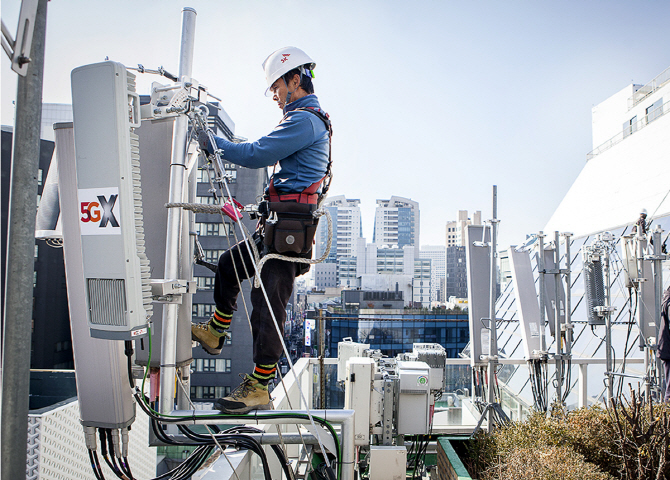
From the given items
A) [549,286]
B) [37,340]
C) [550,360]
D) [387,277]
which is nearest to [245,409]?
[550,360]

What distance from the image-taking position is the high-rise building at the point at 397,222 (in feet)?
349

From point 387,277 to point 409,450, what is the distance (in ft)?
207

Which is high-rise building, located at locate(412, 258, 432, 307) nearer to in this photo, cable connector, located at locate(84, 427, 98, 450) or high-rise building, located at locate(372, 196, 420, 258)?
high-rise building, located at locate(372, 196, 420, 258)

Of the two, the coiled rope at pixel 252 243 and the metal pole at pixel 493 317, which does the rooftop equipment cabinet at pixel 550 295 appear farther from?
the coiled rope at pixel 252 243

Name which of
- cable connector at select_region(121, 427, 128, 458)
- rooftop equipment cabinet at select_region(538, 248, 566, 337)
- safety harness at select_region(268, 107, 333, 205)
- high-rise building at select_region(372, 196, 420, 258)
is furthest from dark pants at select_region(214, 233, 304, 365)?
high-rise building at select_region(372, 196, 420, 258)

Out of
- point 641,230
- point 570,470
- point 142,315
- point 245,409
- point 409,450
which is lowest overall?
point 409,450

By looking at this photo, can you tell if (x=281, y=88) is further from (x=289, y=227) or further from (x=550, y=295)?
(x=550, y=295)

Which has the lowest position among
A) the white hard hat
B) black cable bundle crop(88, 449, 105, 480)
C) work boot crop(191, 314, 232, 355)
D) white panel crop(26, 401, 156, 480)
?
white panel crop(26, 401, 156, 480)

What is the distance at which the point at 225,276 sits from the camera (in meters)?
2.85

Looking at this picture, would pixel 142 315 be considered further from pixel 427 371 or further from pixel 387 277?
pixel 387 277

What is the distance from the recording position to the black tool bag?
8.05ft

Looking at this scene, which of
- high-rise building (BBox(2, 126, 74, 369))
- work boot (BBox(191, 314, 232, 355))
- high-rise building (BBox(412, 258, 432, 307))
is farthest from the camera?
high-rise building (BBox(412, 258, 432, 307))

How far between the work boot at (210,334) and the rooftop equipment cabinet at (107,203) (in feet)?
2.94

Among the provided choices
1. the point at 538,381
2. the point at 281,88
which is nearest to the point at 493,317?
the point at 538,381
